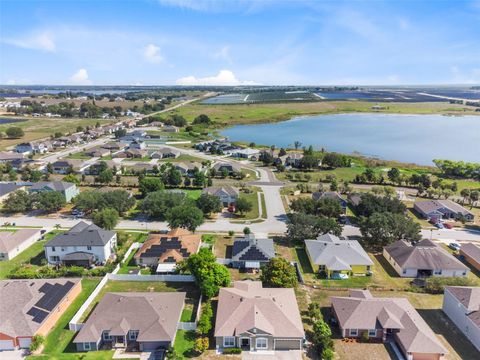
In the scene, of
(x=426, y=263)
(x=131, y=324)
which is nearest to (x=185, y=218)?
(x=131, y=324)

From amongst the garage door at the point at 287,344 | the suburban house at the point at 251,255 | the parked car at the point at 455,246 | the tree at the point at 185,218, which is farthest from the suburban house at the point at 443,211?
the garage door at the point at 287,344

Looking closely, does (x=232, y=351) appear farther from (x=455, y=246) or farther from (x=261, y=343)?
(x=455, y=246)

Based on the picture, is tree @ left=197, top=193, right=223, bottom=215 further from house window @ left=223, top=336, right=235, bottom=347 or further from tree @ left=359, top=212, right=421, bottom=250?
house window @ left=223, top=336, right=235, bottom=347

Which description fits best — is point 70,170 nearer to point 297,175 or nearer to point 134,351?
point 297,175

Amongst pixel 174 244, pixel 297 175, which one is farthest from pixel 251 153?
pixel 174 244

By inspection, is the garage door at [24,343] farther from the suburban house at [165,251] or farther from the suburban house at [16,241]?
the suburban house at [16,241]
